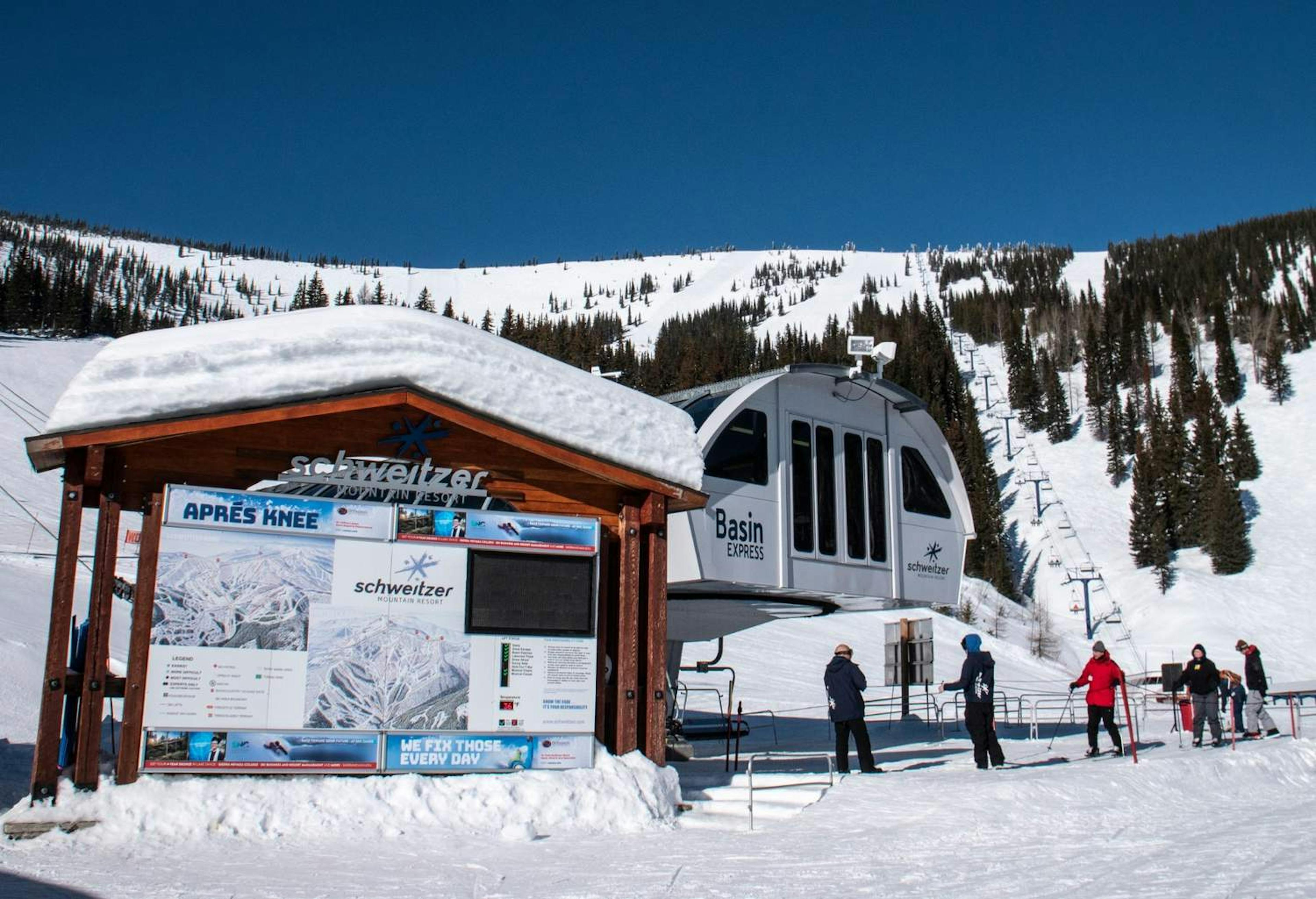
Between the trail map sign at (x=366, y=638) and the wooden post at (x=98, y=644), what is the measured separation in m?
0.40

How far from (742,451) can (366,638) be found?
18.5 feet

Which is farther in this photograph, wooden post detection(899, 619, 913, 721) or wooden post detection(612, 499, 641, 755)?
wooden post detection(899, 619, 913, 721)

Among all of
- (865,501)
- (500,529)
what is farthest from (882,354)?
(500,529)

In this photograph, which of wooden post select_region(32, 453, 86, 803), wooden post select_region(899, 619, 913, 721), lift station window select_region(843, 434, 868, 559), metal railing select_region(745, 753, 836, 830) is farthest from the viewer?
wooden post select_region(899, 619, 913, 721)

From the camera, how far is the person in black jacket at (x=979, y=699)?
1254cm

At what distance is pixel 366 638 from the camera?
9.52 metres

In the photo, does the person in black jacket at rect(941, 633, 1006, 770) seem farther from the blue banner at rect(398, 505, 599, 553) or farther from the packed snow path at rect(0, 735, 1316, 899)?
the blue banner at rect(398, 505, 599, 553)

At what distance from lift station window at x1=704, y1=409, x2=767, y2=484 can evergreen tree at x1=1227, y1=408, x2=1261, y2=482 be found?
2522 inches

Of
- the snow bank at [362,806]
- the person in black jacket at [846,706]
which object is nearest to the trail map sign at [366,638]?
the snow bank at [362,806]

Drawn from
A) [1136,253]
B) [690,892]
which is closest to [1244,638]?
[690,892]

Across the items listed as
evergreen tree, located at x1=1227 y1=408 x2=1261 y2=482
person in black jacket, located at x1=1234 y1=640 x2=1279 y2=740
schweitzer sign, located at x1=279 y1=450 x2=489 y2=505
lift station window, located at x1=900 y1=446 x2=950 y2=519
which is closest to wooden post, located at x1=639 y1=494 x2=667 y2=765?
schweitzer sign, located at x1=279 y1=450 x2=489 y2=505

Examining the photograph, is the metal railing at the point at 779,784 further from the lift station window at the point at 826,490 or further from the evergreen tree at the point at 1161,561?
the evergreen tree at the point at 1161,561

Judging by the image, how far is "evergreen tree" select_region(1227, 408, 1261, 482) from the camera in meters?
70.1

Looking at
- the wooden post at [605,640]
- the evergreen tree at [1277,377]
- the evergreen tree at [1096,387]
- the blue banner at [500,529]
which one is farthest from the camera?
the evergreen tree at [1096,387]
